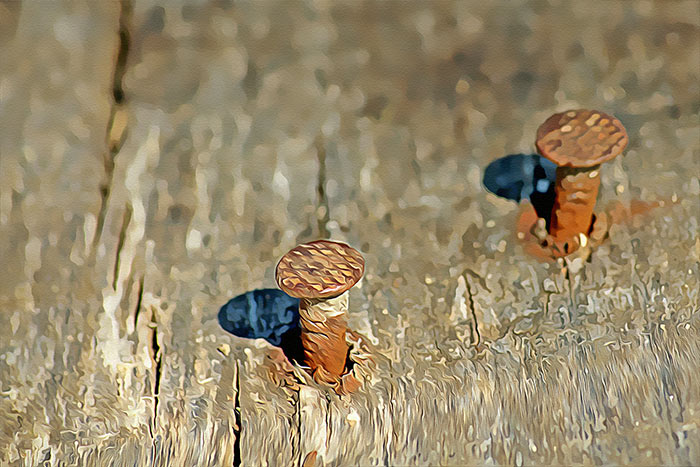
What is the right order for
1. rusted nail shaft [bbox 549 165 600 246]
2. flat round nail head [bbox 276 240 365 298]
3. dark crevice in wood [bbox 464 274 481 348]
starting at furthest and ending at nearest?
rusted nail shaft [bbox 549 165 600 246] < dark crevice in wood [bbox 464 274 481 348] < flat round nail head [bbox 276 240 365 298]

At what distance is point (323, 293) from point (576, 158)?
1.89 feet

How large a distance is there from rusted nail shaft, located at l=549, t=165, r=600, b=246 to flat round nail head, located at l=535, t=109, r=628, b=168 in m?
0.05

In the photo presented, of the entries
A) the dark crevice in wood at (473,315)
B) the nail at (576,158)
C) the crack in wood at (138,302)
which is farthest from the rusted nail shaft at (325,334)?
the nail at (576,158)

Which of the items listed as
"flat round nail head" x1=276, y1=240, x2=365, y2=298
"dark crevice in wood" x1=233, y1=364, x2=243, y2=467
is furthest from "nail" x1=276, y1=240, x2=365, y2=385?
"dark crevice in wood" x1=233, y1=364, x2=243, y2=467

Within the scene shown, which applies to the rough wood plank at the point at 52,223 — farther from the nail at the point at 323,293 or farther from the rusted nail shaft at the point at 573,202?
the rusted nail shaft at the point at 573,202

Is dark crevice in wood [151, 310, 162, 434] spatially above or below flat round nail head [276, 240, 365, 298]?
below

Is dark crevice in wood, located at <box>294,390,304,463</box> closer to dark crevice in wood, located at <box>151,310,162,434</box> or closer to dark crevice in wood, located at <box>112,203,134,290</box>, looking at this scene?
dark crevice in wood, located at <box>151,310,162,434</box>

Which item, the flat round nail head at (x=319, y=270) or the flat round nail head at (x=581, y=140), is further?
the flat round nail head at (x=581, y=140)

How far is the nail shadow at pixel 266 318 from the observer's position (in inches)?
64.6

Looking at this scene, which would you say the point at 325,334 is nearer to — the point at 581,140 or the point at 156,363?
the point at 156,363

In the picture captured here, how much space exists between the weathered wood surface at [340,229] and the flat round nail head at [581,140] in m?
0.20

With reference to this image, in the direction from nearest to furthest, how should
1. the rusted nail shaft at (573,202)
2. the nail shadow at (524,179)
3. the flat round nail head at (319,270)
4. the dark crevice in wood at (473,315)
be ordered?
1. the flat round nail head at (319,270)
2. the dark crevice in wood at (473,315)
3. the rusted nail shaft at (573,202)
4. the nail shadow at (524,179)

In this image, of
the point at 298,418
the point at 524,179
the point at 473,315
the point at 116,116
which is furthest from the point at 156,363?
the point at 524,179

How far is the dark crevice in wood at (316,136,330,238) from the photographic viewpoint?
1.83 metres
